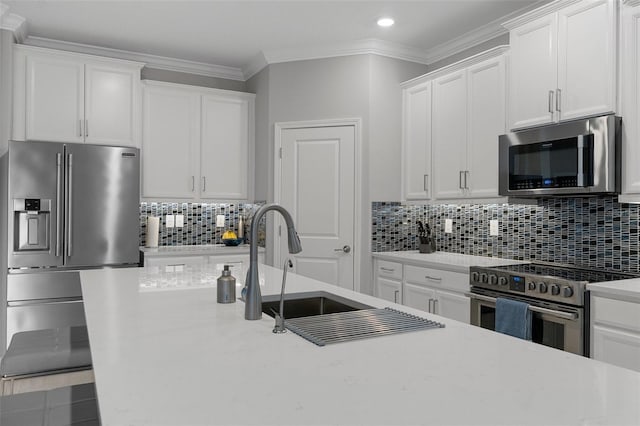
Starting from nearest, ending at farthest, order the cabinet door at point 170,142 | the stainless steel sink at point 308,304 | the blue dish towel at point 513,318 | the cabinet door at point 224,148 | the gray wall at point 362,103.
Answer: the stainless steel sink at point 308,304
the blue dish towel at point 513,318
the gray wall at point 362,103
the cabinet door at point 170,142
the cabinet door at point 224,148

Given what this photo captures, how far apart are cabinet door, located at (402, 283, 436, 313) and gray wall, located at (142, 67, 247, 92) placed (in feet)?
9.24

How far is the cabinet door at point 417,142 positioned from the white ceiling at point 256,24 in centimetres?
49

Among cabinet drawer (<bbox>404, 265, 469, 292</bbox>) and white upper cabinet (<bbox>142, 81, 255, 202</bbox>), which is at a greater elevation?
white upper cabinet (<bbox>142, 81, 255, 202</bbox>)

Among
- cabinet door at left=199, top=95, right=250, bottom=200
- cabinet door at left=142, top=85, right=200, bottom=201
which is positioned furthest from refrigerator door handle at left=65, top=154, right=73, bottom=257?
cabinet door at left=199, top=95, right=250, bottom=200

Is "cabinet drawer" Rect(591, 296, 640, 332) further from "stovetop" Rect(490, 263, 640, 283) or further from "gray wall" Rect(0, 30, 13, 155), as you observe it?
"gray wall" Rect(0, 30, 13, 155)

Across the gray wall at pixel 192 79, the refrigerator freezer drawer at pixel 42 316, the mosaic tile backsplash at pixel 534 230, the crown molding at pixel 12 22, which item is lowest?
the refrigerator freezer drawer at pixel 42 316

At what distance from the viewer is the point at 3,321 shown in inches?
150

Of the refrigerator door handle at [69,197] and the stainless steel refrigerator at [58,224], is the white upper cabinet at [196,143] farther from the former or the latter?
the refrigerator door handle at [69,197]

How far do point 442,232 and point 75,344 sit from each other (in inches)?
127

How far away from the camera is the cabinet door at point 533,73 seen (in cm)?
307

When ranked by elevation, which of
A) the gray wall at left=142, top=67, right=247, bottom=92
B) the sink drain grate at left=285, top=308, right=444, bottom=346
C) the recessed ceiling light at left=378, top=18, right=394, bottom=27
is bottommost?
the sink drain grate at left=285, top=308, right=444, bottom=346

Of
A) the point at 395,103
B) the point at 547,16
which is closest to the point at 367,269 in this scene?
the point at 395,103

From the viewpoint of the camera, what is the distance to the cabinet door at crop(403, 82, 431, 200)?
421cm

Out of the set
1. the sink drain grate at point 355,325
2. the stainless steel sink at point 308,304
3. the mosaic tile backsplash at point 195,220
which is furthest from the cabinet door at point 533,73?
the mosaic tile backsplash at point 195,220
